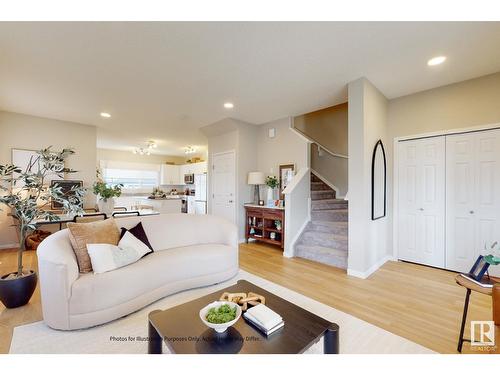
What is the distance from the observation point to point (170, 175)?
9.25 m

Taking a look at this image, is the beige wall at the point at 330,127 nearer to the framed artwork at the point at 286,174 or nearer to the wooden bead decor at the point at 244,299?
the framed artwork at the point at 286,174

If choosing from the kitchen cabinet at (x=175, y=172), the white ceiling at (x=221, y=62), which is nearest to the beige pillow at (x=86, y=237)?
the white ceiling at (x=221, y=62)

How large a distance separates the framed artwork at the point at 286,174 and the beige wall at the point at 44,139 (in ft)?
13.8

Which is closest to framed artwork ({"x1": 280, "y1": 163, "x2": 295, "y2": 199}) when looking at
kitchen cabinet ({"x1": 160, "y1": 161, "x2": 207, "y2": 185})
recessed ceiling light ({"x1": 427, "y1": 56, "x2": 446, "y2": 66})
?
recessed ceiling light ({"x1": 427, "y1": 56, "x2": 446, "y2": 66})

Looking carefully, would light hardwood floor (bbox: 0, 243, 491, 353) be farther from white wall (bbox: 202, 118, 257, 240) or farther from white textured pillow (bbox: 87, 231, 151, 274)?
white wall (bbox: 202, 118, 257, 240)

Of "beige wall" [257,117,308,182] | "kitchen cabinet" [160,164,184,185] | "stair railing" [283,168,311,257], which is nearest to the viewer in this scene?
"stair railing" [283,168,311,257]

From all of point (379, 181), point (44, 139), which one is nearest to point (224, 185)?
point (379, 181)

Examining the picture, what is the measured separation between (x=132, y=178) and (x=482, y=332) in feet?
30.9

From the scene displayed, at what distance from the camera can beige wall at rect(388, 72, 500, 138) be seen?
2916 millimetres

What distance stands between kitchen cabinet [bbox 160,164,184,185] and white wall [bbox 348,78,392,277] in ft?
25.0

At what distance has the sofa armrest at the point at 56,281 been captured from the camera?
1.75 m

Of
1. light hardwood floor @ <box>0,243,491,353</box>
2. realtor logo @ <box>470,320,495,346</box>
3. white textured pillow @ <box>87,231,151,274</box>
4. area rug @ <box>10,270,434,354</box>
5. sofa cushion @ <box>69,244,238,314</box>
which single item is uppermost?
white textured pillow @ <box>87,231,151,274</box>
